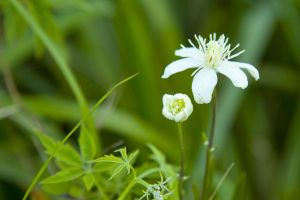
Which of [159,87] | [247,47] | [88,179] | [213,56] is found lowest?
[88,179]

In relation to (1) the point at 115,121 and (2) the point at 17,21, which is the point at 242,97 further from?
(2) the point at 17,21

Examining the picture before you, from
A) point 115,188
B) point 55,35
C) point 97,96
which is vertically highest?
point 97,96

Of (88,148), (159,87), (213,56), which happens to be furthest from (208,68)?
(159,87)

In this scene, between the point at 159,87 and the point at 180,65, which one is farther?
the point at 159,87

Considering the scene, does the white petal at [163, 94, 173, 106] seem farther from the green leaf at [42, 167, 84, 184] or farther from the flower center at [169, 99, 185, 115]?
the green leaf at [42, 167, 84, 184]

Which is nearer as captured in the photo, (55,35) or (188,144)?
(55,35)

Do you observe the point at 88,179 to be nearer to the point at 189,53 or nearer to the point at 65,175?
the point at 65,175

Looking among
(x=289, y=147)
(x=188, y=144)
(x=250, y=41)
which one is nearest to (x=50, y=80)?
(x=188, y=144)

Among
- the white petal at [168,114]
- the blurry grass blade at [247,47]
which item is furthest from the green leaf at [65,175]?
the blurry grass blade at [247,47]
